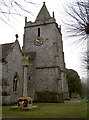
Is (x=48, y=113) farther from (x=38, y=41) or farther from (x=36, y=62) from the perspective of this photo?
(x=38, y=41)

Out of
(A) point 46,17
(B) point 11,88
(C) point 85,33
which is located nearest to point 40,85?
(B) point 11,88

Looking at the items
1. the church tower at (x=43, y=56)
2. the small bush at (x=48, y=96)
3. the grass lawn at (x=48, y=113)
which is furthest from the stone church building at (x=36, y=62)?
the grass lawn at (x=48, y=113)

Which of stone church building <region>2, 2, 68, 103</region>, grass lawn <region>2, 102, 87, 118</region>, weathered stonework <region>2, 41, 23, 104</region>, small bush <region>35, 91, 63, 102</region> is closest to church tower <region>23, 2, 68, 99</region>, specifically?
stone church building <region>2, 2, 68, 103</region>

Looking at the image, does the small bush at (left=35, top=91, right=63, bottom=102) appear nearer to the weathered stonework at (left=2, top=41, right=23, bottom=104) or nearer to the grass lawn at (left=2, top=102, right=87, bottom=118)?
the weathered stonework at (left=2, top=41, right=23, bottom=104)

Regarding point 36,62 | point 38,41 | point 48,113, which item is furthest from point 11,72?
point 48,113

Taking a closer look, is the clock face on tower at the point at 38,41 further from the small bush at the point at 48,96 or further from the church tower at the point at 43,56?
the small bush at the point at 48,96

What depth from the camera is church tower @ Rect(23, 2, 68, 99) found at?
879 inches

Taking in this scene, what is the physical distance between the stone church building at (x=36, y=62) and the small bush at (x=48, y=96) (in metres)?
0.55

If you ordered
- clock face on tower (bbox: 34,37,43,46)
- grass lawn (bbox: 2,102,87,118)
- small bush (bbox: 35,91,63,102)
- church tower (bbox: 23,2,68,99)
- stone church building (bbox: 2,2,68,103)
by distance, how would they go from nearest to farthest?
grass lawn (bbox: 2,102,87,118) < stone church building (bbox: 2,2,68,103) < small bush (bbox: 35,91,63,102) < church tower (bbox: 23,2,68,99) < clock face on tower (bbox: 34,37,43,46)

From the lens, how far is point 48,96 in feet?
70.8

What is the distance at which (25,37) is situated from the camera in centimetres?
2653

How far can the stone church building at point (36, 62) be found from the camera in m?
18.4

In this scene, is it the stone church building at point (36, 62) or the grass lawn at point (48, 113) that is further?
the stone church building at point (36, 62)

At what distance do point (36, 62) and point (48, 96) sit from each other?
21.2 ft
